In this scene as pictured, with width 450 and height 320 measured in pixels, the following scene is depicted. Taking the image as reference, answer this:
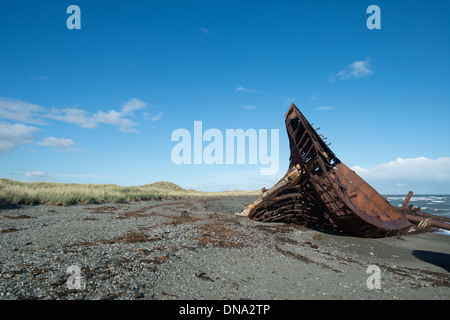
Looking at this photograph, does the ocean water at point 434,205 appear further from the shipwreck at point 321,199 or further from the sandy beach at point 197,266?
the sandy beach at point 197,266

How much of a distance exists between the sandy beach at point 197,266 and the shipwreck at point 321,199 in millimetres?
1134

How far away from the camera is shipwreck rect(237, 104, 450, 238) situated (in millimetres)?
8547

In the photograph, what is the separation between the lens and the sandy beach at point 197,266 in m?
3.62

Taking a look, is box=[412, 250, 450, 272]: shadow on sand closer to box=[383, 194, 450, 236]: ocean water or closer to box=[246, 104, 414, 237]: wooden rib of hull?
box=[246, 104, 414, 237]: wooden rib of hull

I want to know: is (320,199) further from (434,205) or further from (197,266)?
(434,205)

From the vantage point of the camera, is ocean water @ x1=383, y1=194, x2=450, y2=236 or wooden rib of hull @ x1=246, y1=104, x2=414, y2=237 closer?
wooden rib of hull @ x1=246, y1=104, x2=414, y2=237

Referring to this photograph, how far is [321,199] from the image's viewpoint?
8.88 m

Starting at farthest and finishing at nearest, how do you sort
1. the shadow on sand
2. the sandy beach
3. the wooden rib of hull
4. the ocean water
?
the ocean water → the wooden rib of hull → the shadow on sand → the sandy beach

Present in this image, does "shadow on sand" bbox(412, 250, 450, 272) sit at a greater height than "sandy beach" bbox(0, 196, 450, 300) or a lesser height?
lesser

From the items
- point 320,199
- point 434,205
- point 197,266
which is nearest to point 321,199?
point 320,199

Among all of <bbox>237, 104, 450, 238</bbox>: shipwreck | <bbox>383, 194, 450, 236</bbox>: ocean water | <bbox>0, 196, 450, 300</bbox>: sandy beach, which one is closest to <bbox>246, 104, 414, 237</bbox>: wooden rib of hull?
<bbox>237, 104, 450, 238</bbox>: shipwreck

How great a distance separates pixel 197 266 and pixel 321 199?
6066mm

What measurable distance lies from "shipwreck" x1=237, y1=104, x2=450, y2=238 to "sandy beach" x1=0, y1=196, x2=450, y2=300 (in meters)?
1.13

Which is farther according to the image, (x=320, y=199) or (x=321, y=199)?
(x=320, y=199)
